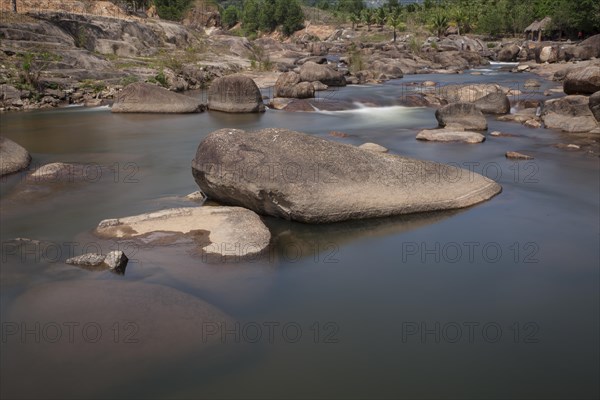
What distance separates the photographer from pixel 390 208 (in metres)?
11.0

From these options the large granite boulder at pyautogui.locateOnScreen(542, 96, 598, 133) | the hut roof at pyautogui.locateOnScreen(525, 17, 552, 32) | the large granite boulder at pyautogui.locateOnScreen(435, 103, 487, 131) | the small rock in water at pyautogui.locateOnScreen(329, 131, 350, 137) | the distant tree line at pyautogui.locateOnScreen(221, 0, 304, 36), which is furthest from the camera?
the distant tree line at pyautogui.locateOnScreen(221, 0, 304, 36)

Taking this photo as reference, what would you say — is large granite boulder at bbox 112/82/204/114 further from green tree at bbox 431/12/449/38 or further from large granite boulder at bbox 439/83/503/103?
green tree at bbox 431/12/449/38

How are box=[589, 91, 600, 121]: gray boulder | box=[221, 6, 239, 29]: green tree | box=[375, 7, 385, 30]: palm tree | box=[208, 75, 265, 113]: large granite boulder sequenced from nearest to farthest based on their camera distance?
box=[589, 91, 600, 121]: gray boulder → box=[208, 75, 265, 113]: large granite boulder → box=[375, 7, 385, 30]: palm tree → box=[221, 6, 239, 29]: green tree

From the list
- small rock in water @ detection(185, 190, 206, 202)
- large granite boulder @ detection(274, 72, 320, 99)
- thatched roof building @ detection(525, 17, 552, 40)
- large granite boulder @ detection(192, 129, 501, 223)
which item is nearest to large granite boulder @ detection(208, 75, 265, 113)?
large granite boulder @ detection(274, 72, 320, 99)

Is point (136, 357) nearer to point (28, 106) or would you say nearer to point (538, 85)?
point (28, 106)

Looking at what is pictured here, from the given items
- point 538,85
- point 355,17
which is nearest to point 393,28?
point 355,17

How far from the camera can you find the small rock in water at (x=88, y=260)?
28.4ft

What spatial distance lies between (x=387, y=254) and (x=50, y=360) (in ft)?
17.8

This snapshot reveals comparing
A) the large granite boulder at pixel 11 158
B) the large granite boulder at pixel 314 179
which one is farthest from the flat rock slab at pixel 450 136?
the large granite boulder at pixel 11 158

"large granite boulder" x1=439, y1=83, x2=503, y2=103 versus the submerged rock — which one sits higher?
"large granite boulder" x1=439, y1=83, x2=503, y2=103

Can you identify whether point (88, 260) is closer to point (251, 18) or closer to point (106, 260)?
point (106, 260)

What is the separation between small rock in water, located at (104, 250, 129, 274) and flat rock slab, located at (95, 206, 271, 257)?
0.80 m

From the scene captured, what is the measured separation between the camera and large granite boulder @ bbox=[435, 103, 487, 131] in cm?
2094

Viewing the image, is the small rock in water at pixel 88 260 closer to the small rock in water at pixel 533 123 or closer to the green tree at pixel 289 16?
the small rock in water at pixel 533 123
